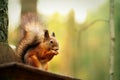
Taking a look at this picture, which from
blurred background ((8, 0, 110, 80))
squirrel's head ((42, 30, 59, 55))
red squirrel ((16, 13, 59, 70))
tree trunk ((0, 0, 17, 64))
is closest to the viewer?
tree trunk ((0, 0, 17, 64))

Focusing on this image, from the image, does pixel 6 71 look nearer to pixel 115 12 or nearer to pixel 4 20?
pixel 4 20

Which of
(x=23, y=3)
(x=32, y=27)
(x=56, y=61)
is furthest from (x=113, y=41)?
(x=32, y=27)

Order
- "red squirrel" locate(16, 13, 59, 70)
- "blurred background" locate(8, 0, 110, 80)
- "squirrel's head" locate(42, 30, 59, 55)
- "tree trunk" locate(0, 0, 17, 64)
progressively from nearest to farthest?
"tree trunk" locate(0, 0, 17, 64), "red squirrel" locate(16, 13, 59, 70), "squirrel's head" locate(42, 30, 59, 55), "blurred background" locate(8, 0, 110, 80)

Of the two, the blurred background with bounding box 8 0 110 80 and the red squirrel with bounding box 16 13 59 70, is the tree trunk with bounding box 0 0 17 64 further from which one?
the blurred background with bounding box 8 0 110 80

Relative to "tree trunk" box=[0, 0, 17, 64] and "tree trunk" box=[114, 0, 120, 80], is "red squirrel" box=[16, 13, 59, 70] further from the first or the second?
"tree trunk" box=[114, 0, 120, 80]

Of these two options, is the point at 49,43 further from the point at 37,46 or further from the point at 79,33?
the point at 79,33

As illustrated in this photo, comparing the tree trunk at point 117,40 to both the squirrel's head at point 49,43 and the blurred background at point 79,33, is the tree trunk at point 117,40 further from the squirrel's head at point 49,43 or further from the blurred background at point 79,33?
the squirrel's head at point 49,43

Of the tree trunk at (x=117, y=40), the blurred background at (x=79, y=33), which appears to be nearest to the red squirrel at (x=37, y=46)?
the blurred background at (x=79, y=33)

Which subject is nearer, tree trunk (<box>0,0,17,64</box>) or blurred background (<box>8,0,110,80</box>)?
tree trunk (<box>0,0,17,64</box>)

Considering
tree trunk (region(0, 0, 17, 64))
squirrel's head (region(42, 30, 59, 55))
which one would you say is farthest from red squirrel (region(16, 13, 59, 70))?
tree trunk (region(0, 0, 17, 64))
